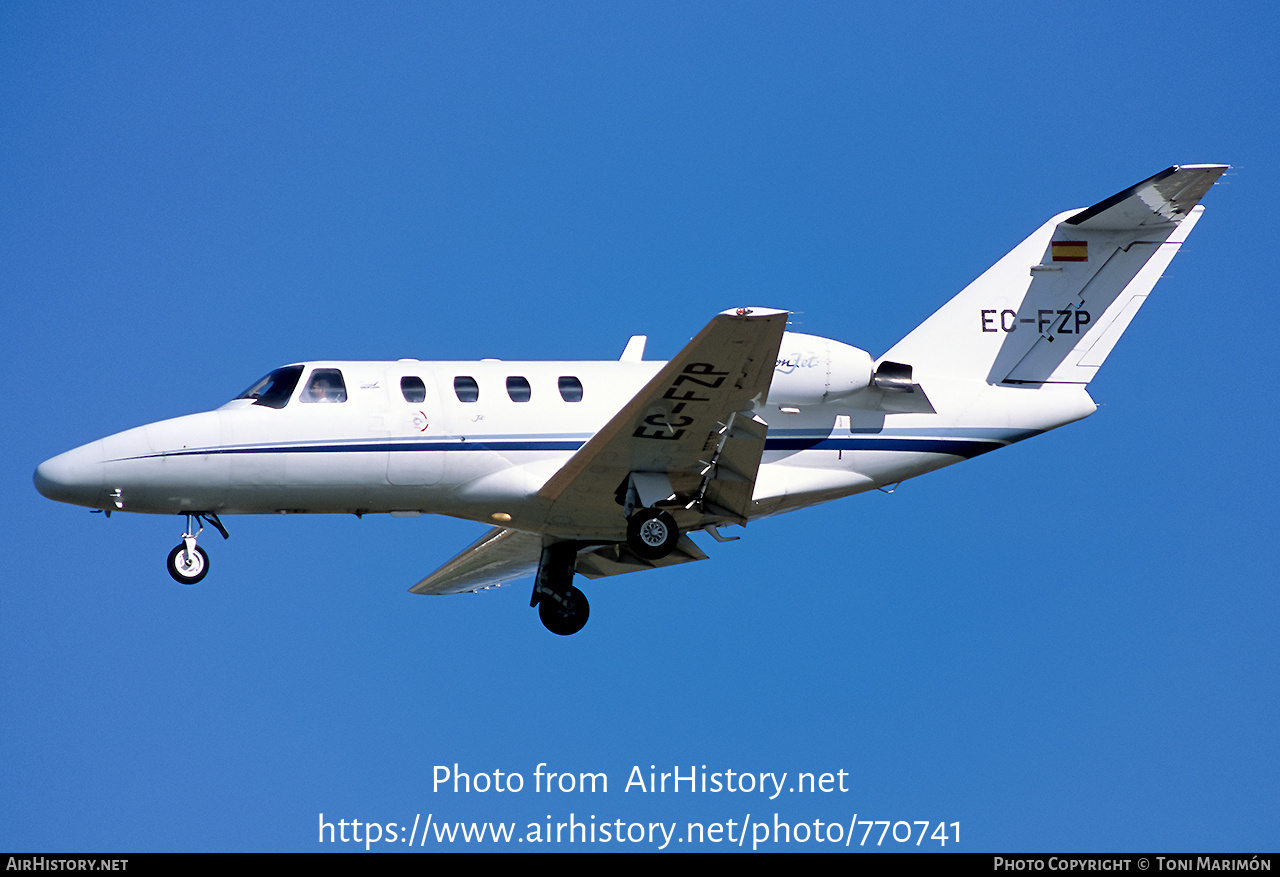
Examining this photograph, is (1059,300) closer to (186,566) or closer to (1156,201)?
(1156,201)

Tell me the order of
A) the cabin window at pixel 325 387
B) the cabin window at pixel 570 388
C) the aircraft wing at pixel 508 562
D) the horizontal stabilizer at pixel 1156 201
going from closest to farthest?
1. the cabin window at pixel 325 387
2. the cabin window at pixel 570 388
3. the horizontal stabilizer at pixel 1156 201
4. the aircraft wing at pixel 508 562

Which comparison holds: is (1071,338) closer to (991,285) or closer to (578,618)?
(991,285)

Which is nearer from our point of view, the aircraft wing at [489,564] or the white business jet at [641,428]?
the white business jet at [641,428]

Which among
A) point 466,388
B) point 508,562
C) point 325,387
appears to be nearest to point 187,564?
point 325,387

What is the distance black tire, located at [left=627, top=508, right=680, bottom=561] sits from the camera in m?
20.5

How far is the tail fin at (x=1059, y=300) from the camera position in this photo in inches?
885

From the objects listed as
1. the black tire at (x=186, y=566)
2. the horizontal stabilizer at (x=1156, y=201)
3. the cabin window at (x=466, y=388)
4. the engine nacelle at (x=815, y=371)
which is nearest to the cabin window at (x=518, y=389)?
the cabin window at (x=466, y=388)

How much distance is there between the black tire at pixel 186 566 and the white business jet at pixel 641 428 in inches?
0.8

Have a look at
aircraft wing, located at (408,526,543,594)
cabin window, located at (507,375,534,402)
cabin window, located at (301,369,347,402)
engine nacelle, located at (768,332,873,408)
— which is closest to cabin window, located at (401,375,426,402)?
cabin window, located at (301,369,347,402)

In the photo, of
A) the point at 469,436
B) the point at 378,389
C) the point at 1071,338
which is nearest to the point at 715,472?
the point at 469,436

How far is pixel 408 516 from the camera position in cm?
2122

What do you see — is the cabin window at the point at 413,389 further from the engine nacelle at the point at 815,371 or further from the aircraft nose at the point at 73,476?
the engine nacelle at the point at 815,371

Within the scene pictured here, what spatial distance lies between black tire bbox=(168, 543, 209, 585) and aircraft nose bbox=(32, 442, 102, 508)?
121cm

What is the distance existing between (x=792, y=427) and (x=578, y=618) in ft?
13.9
